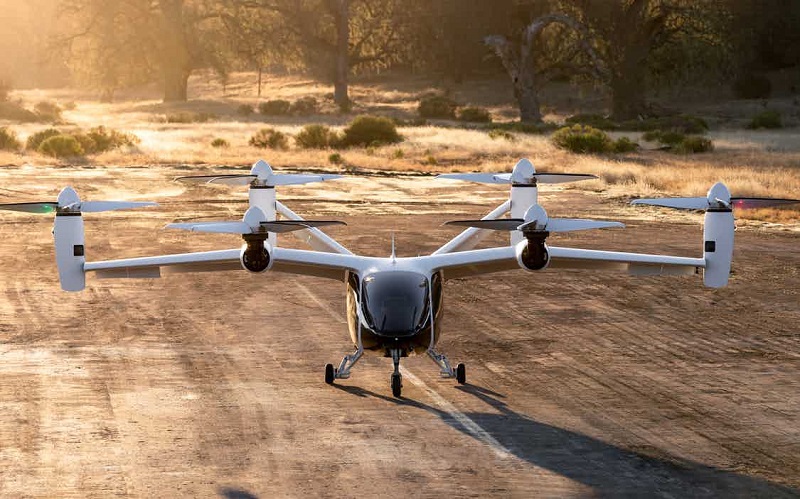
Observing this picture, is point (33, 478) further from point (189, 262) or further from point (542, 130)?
point (542, 130)

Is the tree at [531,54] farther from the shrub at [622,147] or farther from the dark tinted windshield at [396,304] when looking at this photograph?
the dark tinted windshield at [396,304]

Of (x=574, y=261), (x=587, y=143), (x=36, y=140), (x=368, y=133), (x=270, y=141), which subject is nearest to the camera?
(x=574, y=261)

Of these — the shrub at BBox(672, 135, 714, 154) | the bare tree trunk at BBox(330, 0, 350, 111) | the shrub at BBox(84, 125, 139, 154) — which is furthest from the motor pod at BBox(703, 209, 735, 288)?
the bare tree trunk at BBox(330, 0, 350, 111)

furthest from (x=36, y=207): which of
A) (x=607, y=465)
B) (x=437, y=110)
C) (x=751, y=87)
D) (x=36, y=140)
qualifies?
(x=751, y=87)

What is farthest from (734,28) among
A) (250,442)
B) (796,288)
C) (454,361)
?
(250,442)

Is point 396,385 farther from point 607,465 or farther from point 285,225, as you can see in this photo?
point 607,465

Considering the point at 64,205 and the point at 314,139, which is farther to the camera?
the point at 314,139

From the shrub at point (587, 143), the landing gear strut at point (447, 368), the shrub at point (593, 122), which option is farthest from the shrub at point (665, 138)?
the landing gear strut at point (447, 368)
